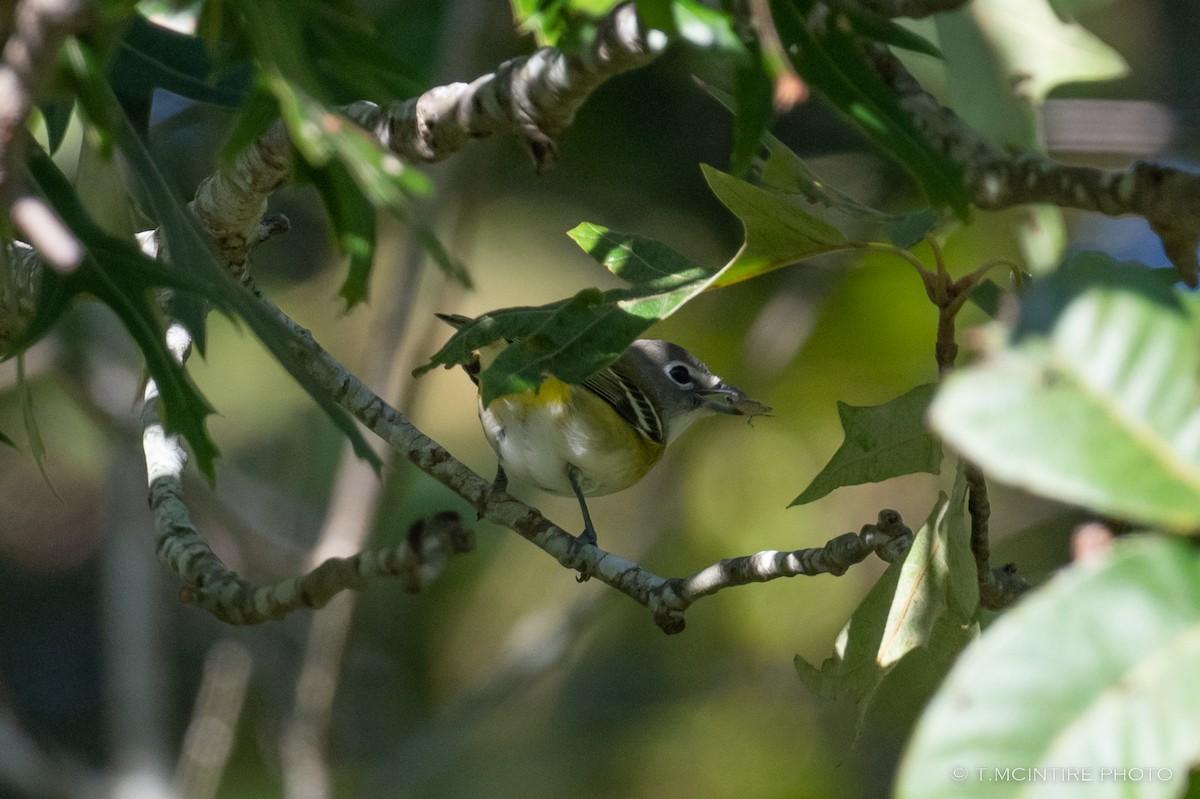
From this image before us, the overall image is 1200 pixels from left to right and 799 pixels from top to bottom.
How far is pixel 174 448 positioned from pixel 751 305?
164 inches

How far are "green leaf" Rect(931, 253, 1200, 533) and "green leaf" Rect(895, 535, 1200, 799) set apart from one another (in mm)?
56

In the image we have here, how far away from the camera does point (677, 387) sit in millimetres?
3939

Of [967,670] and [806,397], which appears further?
[806,397]

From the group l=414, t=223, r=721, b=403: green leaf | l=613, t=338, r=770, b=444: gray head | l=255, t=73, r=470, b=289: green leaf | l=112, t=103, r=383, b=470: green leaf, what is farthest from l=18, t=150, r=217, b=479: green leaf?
l=613, t=338, r=770, b=444: gray head

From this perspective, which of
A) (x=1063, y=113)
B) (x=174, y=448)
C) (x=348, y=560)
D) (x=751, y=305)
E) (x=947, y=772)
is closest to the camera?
(x=947, y=772)

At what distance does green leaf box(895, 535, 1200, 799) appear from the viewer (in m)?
0.86

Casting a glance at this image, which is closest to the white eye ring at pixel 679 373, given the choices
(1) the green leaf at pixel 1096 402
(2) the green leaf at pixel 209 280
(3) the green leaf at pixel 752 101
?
(2) the green leaf at pixel 209 280

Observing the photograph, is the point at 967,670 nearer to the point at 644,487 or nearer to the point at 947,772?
the point at 947,772

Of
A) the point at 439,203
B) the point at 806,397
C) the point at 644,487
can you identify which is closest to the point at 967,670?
the point at 439,203

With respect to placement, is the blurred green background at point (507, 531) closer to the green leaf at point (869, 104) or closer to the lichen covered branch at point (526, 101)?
the lichen covered branch at point (526, 101)

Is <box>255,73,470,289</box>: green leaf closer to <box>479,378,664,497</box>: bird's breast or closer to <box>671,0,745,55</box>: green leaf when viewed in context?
<box>671,0,745,55</box>: green leaf

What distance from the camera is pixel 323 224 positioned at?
6.66 m

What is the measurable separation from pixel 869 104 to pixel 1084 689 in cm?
78

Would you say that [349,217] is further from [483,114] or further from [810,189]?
[810,189]
